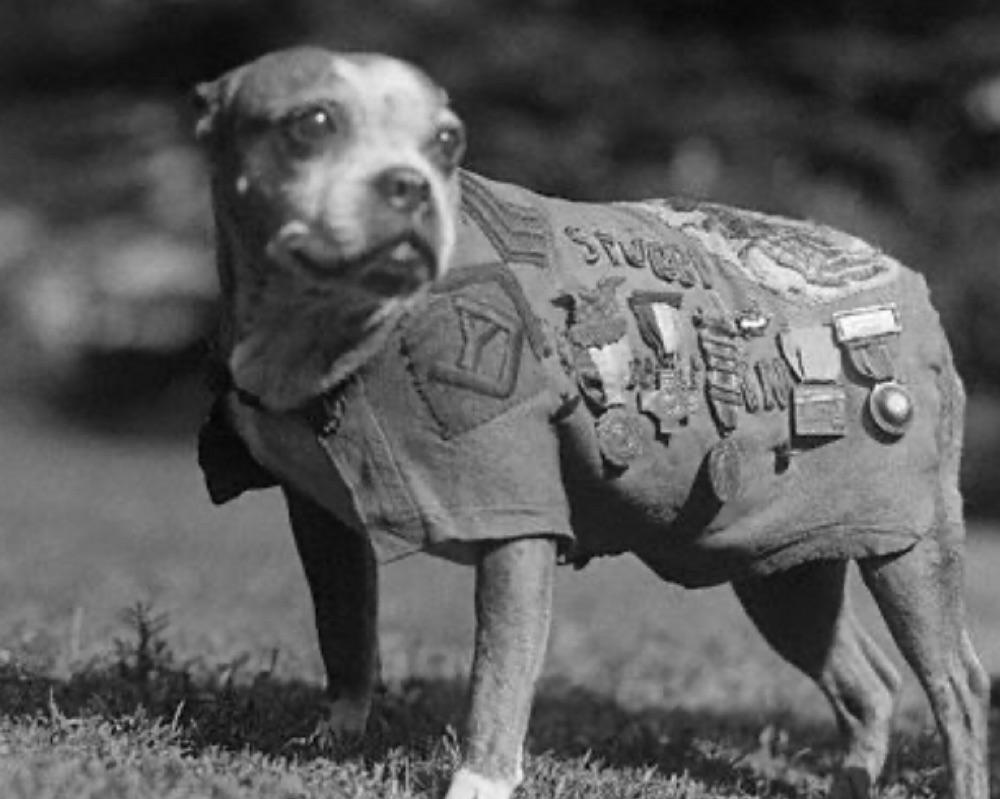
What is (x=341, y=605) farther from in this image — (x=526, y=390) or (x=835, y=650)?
(x=835, y=650)

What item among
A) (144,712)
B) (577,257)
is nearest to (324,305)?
(577,257)

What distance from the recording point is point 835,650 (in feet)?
23.1

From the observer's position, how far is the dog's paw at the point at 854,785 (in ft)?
22.6

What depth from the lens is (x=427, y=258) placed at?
17.6 feet

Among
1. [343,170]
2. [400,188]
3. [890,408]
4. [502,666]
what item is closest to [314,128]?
[343,170]

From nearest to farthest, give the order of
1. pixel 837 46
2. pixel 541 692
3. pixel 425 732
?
pixel 425 732 → pixel 541 692 → pixel 837 46

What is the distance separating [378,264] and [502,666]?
0.94m

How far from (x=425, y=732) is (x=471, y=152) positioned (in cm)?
1153

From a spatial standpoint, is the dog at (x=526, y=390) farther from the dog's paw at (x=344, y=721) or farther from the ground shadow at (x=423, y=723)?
the ground shadow at (x=423, y=723)

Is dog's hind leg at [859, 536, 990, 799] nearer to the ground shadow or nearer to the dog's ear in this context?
the ground shadow

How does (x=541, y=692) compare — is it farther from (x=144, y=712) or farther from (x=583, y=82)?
(x=583, y=82)

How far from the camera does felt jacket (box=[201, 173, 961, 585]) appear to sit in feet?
18.5

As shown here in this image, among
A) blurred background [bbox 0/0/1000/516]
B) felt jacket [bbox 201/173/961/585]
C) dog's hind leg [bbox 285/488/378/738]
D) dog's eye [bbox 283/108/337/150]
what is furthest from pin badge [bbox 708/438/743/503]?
blurred background [bbox 0/0/1000/516]

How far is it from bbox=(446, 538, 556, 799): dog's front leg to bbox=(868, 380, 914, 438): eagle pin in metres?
1.01
